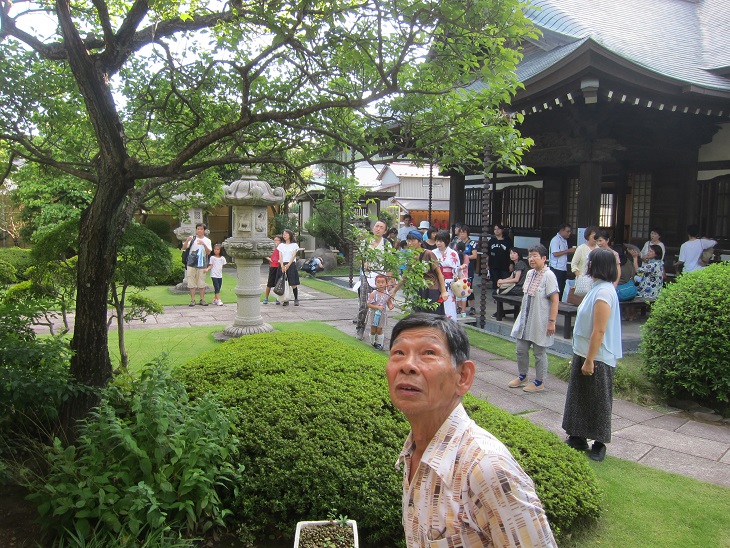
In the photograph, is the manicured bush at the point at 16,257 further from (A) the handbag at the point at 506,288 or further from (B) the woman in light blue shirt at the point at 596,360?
(B) the woman in light blue shirt at the point at 596,360

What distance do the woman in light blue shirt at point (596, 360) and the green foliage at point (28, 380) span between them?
395 centimetres

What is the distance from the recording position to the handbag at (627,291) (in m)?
9.73

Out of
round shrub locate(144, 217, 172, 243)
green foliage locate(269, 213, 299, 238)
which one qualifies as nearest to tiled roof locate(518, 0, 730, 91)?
green foliage locate(269, 213, 299, 238)

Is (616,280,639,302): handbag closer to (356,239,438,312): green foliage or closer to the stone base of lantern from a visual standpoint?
the stone base of lantern

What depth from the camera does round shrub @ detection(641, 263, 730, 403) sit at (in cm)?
606

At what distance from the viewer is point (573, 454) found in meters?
4.06

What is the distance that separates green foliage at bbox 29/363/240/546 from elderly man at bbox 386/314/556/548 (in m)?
1.81

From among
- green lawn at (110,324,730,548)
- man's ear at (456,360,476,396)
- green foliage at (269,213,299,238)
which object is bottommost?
green lawn at (110,324,730,548)

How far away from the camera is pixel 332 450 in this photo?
11.9 feet

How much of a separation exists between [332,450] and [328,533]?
58 cm

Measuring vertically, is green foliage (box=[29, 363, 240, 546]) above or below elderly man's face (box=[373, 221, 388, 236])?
below

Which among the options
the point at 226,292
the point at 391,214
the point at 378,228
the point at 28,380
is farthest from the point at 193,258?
the point at 391,214

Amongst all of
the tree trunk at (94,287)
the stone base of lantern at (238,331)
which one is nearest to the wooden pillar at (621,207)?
the stone base of lantern at (238,331)

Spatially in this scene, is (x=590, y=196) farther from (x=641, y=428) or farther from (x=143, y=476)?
(x=143, y=476)
